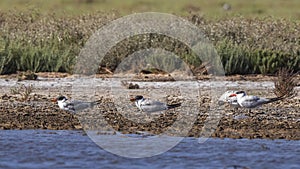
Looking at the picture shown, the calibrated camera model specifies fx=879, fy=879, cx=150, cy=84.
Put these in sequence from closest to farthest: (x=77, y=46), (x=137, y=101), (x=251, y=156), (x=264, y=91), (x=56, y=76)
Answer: (x=251, y=156), (x=137, y=101), (x=264, y=91), (x=56, y=76), (x=77, y=46)

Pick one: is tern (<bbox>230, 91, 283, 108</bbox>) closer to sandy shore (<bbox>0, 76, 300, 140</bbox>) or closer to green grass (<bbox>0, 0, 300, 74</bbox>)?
sandy shore (<bbox>0, 76, 300, 140</bbox>)

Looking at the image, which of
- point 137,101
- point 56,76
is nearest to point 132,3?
point 56,76

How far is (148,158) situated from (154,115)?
2423mm

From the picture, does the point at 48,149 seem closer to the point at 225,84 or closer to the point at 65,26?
the point at 225,84

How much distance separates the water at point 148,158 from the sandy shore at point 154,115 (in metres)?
0.47

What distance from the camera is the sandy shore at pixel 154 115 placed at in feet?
39.2

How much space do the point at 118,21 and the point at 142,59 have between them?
168 centimetres

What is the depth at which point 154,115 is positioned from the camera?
12867mm

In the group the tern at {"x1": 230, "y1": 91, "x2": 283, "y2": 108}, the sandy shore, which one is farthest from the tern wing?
the tern at {"x1": 230, "y1": 91, "x2": 283, "y2": 108}

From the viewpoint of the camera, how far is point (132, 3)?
43.3m

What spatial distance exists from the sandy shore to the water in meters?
0.47

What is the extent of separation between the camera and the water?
1012cm

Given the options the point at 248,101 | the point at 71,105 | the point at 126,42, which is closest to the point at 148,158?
the point at 71,105

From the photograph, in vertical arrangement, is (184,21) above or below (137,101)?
above
